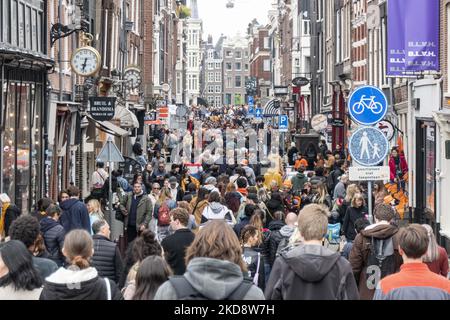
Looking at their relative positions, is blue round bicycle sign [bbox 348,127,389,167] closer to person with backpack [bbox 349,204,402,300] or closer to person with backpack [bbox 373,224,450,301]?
person with backpack [bbox 349,204,402,300]

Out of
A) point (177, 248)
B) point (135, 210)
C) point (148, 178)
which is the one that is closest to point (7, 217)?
point (135, 210)

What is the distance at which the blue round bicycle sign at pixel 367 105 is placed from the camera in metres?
15.6

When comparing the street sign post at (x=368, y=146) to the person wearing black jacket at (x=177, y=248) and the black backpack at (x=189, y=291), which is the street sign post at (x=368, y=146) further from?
the black backpack at (x=189, y=291)

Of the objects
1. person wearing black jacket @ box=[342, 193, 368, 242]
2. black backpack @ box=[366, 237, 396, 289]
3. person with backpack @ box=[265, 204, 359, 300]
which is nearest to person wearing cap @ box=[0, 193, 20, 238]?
person wearing black jacket @ box=[342, 193, 368, 242]

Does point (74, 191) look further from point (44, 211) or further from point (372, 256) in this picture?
point (372, 256)

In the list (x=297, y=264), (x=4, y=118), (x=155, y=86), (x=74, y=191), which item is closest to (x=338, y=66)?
(x=155, y=86)

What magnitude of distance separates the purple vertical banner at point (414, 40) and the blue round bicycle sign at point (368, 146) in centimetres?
984

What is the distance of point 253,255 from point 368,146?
3484 mm

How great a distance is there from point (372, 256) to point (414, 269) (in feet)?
10.8

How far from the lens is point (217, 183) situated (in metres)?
23.1

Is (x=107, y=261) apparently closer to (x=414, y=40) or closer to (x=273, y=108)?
(x=414, y=40)

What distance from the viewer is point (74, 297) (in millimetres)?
7457

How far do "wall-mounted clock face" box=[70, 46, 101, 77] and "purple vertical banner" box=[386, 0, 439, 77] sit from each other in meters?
7.80

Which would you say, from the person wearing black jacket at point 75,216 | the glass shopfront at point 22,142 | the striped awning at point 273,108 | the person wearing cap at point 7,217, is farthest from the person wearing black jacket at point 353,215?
the striped awning at point 273,108
